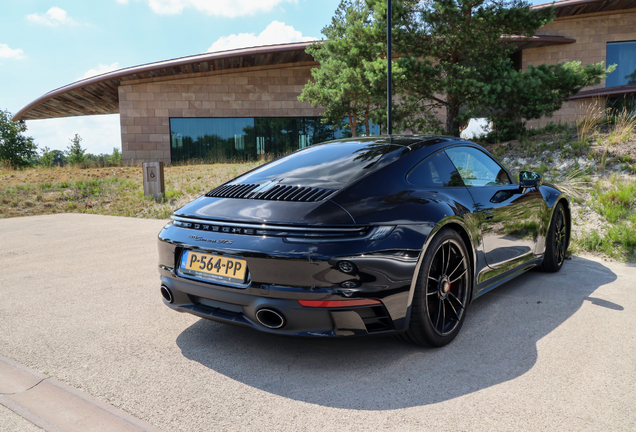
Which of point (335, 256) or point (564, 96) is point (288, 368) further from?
point (564, 96)

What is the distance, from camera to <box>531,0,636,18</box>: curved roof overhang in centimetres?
2054

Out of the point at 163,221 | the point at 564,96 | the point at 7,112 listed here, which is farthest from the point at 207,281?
the point at 7,112

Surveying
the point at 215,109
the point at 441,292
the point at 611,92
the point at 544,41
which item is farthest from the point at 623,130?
the point at 215,109

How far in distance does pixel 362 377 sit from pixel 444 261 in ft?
3.01

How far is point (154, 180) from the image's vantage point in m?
11.7

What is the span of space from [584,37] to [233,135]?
18769mm

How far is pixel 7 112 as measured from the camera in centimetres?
3375

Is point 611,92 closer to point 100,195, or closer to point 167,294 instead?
point 100,195

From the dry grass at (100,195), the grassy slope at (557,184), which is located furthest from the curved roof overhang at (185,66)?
the dry grass at (100,195)

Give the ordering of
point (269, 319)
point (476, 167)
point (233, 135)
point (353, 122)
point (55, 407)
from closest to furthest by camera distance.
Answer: point (55, 407), point (269, 319), point (476, 167), point (353, 122), point (233, 135)

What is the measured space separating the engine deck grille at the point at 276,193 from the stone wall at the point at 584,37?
76.5 ft

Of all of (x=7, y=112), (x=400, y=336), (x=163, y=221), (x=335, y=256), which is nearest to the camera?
(x=335, y=256)

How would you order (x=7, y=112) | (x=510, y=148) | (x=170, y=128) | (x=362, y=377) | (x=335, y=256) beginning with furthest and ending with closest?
1. (x=7, y=112)
2. (x=170, y=128)
3. (x=510, y=148)
4. (x=362, y=377)
5. (x=335, y=256)

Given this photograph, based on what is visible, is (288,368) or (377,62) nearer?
(288,368)
